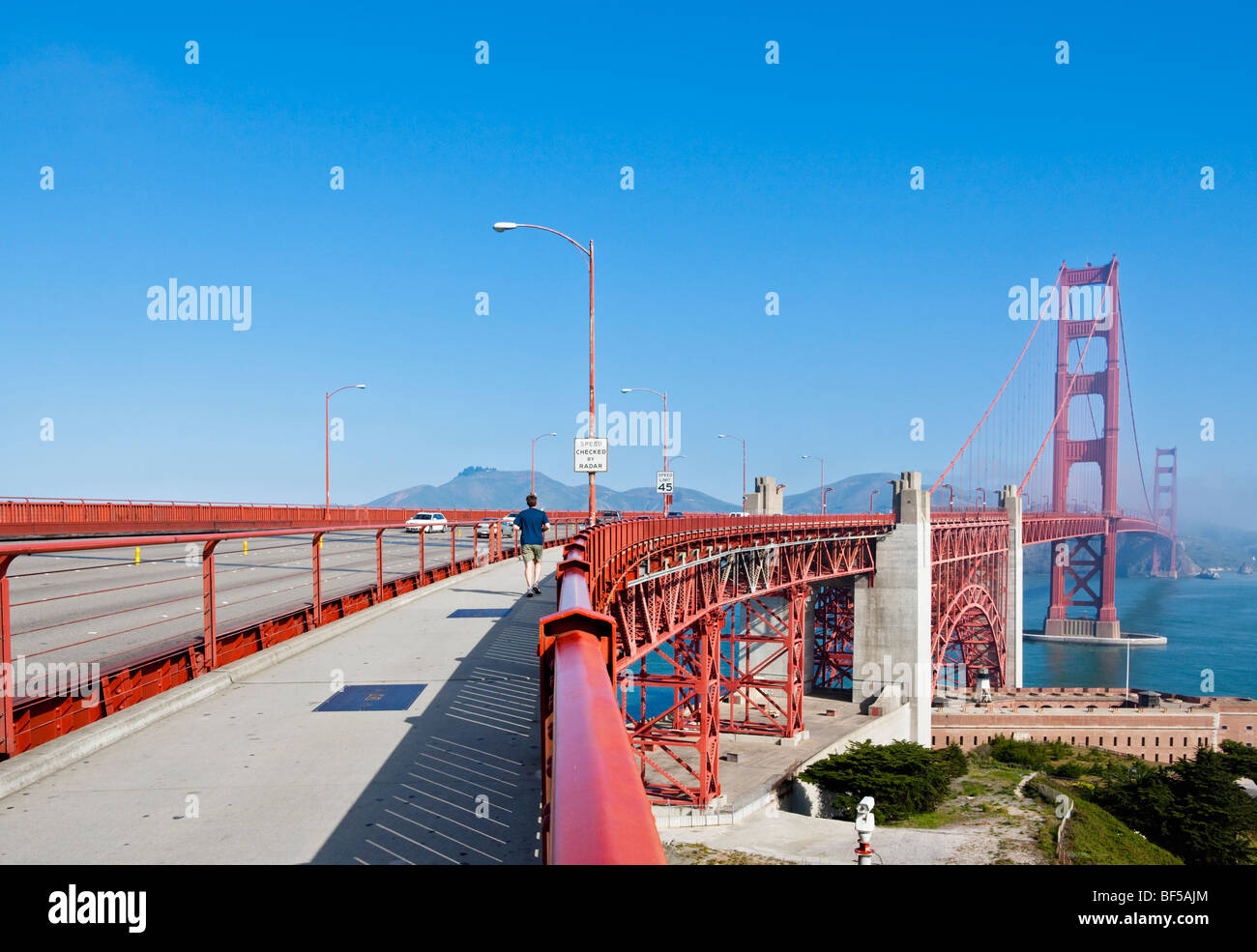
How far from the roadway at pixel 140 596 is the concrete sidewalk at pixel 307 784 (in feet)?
3.68

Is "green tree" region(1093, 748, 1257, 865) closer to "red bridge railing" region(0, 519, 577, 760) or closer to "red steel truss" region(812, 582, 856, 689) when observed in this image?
"red steel truss" region(812, 582, 856, 689)

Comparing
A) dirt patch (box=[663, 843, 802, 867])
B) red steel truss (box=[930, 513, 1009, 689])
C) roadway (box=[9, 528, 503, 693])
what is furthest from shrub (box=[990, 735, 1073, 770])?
roadway (box=[9, 528, 503, 693])

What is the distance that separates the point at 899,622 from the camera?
55375 mm

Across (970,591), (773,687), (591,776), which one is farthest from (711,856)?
(970,591)

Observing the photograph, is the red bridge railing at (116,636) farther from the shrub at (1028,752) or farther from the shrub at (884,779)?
the shrub at (1028,752)

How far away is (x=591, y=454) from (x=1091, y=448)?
132717 mm

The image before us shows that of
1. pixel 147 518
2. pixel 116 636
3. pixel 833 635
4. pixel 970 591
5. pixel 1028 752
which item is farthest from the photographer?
pixel 970 591

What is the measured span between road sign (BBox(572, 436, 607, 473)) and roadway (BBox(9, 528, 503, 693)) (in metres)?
5.12

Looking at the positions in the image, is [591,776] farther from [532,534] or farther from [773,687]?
[773,687]

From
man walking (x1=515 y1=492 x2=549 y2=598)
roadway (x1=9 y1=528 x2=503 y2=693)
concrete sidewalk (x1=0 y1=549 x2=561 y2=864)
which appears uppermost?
man walking (x1=515 y1=492 x2=549 y2=598)

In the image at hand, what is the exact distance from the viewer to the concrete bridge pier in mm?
55188

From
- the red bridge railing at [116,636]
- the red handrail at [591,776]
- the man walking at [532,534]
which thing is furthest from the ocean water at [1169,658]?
the red handrail at [591,776]

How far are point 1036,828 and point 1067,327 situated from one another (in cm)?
12706

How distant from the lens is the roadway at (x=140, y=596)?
30.5ft
